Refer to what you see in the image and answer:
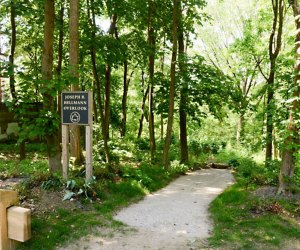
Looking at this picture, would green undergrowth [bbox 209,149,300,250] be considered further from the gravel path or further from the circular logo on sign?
the circular logo on sign

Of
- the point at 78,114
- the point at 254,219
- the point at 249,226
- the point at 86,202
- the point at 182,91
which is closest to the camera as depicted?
the point at 249,226

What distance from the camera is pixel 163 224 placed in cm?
577

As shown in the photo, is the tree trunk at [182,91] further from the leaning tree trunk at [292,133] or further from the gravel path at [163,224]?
the leaning tree trunk at [292,133]

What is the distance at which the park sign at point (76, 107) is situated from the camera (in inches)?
262

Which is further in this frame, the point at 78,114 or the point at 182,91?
the point at 182,91

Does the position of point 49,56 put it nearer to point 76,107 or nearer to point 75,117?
point 76,107

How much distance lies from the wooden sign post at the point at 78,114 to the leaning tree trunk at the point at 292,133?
419 centimetres

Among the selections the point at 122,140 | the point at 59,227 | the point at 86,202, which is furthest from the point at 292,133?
the point at 122,140

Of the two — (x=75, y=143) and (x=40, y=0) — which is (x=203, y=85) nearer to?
(x=75, y=143)

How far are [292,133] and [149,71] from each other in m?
7.19

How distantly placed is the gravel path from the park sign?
224 centimetres

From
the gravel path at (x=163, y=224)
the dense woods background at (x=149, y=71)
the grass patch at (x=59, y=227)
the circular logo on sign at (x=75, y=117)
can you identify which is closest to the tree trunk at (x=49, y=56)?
the dense woods background at (x=149, y=71)

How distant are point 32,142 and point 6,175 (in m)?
6.87

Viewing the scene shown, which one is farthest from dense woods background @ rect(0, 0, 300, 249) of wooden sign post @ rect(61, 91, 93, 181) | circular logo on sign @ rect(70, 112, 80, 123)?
circular logo on sign @ rect(70, 112, 80, 123)
